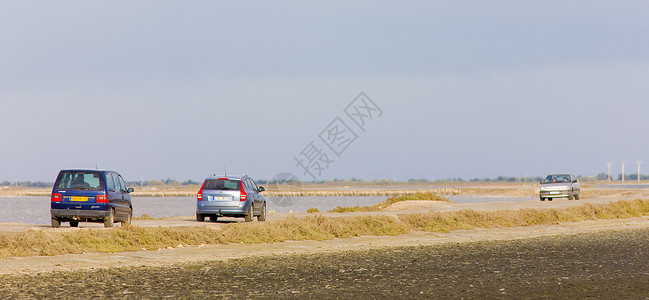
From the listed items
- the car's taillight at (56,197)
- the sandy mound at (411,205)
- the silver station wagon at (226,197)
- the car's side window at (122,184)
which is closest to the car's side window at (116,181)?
the car's side window at (122,184)

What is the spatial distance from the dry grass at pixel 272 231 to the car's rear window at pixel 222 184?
1938 mm

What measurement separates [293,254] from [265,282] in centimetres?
700

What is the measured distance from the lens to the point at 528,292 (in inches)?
585

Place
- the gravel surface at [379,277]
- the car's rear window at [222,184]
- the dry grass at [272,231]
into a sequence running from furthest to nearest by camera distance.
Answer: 1. the car's rear window at [222,184]
2. the dry grass at [272,231]
3. the gravel surface at [379,277]

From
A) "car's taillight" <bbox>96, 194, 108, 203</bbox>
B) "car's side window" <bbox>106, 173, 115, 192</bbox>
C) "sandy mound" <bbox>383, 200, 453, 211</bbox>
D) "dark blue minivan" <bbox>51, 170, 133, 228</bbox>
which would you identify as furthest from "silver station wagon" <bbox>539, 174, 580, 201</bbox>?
"car's taillight" <bbox>96, 194, 108, 203</bbox>

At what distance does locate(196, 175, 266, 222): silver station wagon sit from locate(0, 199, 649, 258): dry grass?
1.35m

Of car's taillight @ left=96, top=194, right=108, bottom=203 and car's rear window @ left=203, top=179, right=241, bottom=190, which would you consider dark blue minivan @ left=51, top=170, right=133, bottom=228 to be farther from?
car's rear window @ left=203, top=179, right=241, bottom=190

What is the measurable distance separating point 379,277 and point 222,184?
1405 centimetres

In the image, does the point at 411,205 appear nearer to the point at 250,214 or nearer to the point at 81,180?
the point at 250,214

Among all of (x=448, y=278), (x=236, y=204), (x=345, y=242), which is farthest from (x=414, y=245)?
(x=448, y=278)

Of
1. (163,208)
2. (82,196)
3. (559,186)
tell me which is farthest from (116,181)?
(163,208)

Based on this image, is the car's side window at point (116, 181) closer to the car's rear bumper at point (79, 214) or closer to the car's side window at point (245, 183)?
the car's rear bumper at point (79, 214)

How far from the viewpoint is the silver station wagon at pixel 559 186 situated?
58.3 meters

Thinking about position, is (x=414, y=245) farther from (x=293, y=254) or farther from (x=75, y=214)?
(x=75, y=214)
